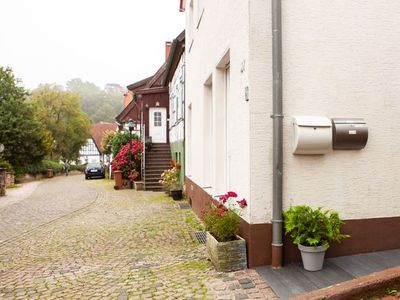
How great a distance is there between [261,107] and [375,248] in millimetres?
2356

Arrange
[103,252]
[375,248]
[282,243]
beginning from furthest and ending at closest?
[103,252], [375,248], [282,243]

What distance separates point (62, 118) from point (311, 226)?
44908 mm

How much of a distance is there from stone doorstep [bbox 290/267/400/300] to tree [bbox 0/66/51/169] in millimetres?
29644

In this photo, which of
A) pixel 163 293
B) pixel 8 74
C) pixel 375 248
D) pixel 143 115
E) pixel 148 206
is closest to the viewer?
pixel 163 293

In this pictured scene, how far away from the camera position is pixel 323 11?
4.48 m

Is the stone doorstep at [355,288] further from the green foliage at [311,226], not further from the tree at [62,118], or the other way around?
the tree at [62,118]

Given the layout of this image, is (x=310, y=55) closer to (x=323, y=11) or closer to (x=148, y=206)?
(x=323, y=11)

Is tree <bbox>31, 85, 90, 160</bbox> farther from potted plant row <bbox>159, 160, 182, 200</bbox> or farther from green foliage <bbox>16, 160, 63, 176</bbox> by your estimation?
potted plant row <bbox>159, 160, 182, 200</bbox>

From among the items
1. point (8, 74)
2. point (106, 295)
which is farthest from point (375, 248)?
point (8, 74)

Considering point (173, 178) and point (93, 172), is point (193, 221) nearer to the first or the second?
point (173, 178)

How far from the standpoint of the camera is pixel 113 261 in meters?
5.50

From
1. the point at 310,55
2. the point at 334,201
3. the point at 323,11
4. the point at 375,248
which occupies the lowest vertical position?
the point at 375,248

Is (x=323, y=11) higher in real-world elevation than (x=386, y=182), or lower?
higher

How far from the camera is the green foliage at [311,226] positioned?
400cm
